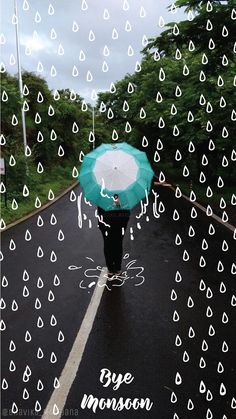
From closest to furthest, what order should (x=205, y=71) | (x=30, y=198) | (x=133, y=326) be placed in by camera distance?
1. (x=133, y=326)
2. (x=205, y=71)
3. (x=30, y=198)

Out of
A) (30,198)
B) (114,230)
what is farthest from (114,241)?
(30,198)

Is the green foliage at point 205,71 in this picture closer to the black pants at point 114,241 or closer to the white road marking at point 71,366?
the black pants at point 114,241

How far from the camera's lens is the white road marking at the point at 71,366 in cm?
420

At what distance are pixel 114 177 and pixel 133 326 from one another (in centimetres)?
248

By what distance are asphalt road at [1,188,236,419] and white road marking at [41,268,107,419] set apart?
0.21 ft

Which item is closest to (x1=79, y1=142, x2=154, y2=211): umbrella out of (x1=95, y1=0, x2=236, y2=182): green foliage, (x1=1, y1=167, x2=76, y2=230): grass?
(x1=95, y1=0, x2=236, y2=182): green foliage

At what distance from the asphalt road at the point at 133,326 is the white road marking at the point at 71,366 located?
0.06 metres

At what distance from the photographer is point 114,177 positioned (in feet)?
23.0

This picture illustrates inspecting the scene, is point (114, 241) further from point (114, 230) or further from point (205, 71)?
point (205, 71)

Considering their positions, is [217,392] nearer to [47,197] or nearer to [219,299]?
[219,299]

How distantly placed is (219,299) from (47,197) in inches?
640

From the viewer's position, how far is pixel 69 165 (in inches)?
1645

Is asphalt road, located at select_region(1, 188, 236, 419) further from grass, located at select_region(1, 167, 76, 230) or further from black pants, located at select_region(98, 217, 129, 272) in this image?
grass, located at select_region(1, 167, 76, 230)

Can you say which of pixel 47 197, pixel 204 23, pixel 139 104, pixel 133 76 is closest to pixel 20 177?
pixel 47 197
